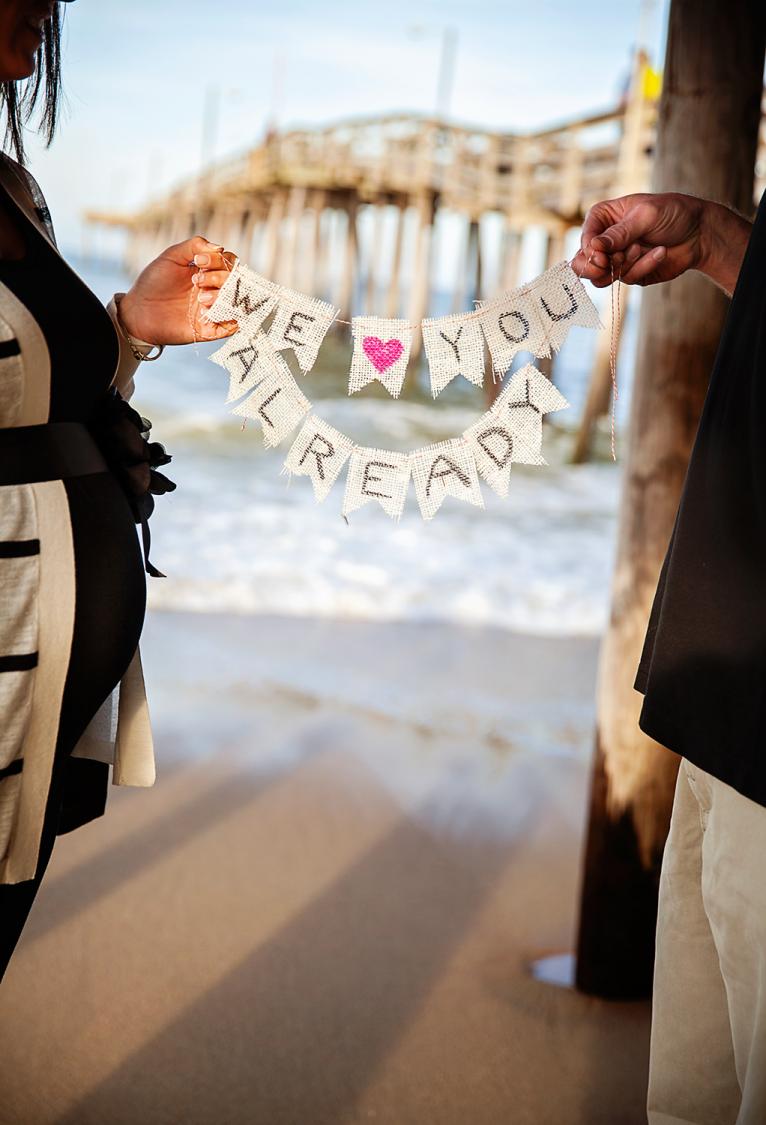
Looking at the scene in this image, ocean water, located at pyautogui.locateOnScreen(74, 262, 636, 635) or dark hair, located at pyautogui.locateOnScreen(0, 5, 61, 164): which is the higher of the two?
dark hair, located at pyautogui.locateOnScreen(0, 5, 61, 164)

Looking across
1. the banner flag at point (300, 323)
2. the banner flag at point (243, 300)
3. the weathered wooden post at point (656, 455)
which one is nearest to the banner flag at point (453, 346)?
the banner flag at point (300, 323)

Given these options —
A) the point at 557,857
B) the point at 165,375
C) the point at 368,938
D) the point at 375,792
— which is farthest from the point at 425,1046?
the point at 165,375

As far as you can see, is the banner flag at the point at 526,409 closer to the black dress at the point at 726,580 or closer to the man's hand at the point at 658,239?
the man's hand at the point at 658,239

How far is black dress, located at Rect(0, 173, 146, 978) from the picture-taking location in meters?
1.70

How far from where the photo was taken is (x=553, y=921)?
3.26 m

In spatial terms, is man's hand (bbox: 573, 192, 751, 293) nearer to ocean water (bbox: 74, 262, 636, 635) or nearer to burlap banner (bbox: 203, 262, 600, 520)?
burlap banner (bbox: 203, 262, 600, 520)

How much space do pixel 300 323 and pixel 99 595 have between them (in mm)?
667

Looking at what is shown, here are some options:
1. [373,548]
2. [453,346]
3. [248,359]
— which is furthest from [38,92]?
[373,548]

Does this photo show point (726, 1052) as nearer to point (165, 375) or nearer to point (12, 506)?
point (12, 506)

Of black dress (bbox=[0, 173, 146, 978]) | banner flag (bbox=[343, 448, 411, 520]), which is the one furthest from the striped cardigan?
banner flag (bbox=[343, 448, 411, 520])

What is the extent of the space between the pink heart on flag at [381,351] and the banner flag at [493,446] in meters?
0.21

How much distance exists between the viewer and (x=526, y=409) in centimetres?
198

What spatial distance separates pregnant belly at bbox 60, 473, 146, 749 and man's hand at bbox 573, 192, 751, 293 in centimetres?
94

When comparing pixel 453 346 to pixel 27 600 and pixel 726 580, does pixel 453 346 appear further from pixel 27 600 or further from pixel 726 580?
pixel 27 600
